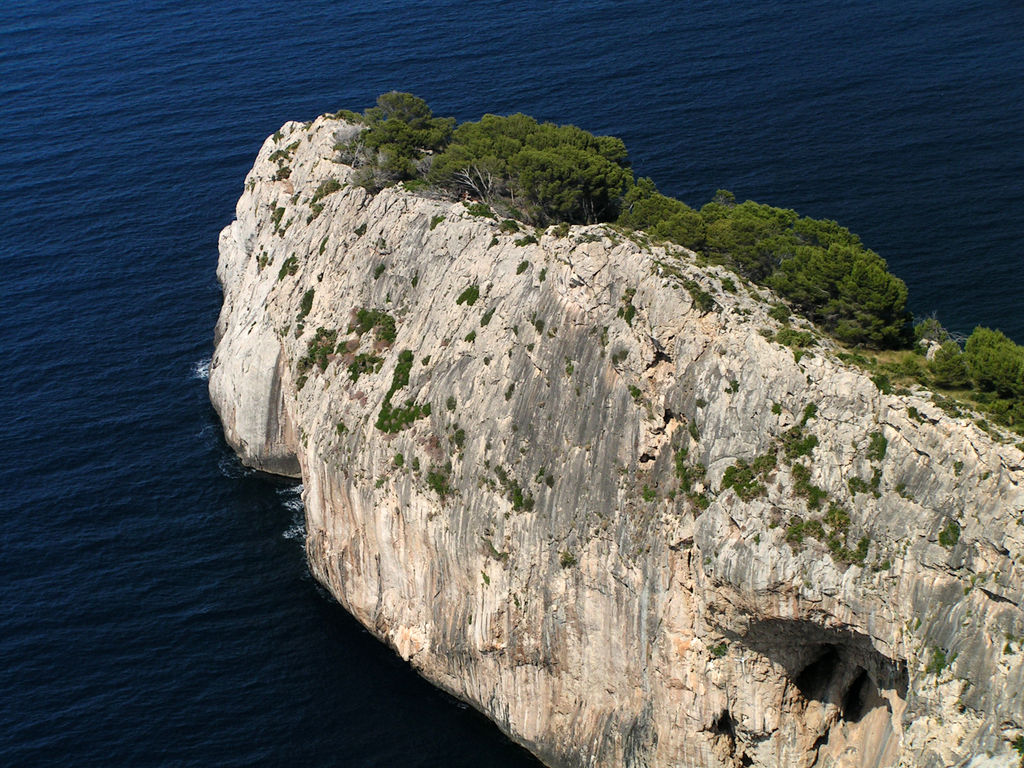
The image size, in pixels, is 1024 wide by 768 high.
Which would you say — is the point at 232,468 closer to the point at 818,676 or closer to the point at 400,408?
the point at 400,408

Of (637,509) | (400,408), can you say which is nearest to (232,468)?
(400,408)

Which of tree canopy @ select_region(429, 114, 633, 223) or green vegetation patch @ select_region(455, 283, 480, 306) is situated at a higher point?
tree canopy @ select_region(429, 114, 633, 223)

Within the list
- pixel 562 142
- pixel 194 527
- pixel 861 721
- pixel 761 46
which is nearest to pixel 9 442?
pixel 194 527

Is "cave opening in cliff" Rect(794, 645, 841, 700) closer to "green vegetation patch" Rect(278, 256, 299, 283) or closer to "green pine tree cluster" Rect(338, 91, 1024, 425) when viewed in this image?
"green pine tree cluster" Rect(338, 91, 1024, 425)

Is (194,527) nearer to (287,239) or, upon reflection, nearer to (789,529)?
(287,239)

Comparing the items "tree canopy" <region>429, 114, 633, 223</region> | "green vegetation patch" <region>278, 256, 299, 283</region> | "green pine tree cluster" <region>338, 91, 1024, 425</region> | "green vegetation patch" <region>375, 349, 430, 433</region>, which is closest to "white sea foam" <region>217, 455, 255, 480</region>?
"green vegetation patch" <region>278, 256, 299, 283</region>

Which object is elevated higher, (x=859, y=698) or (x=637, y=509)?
(x=637, y=509)
